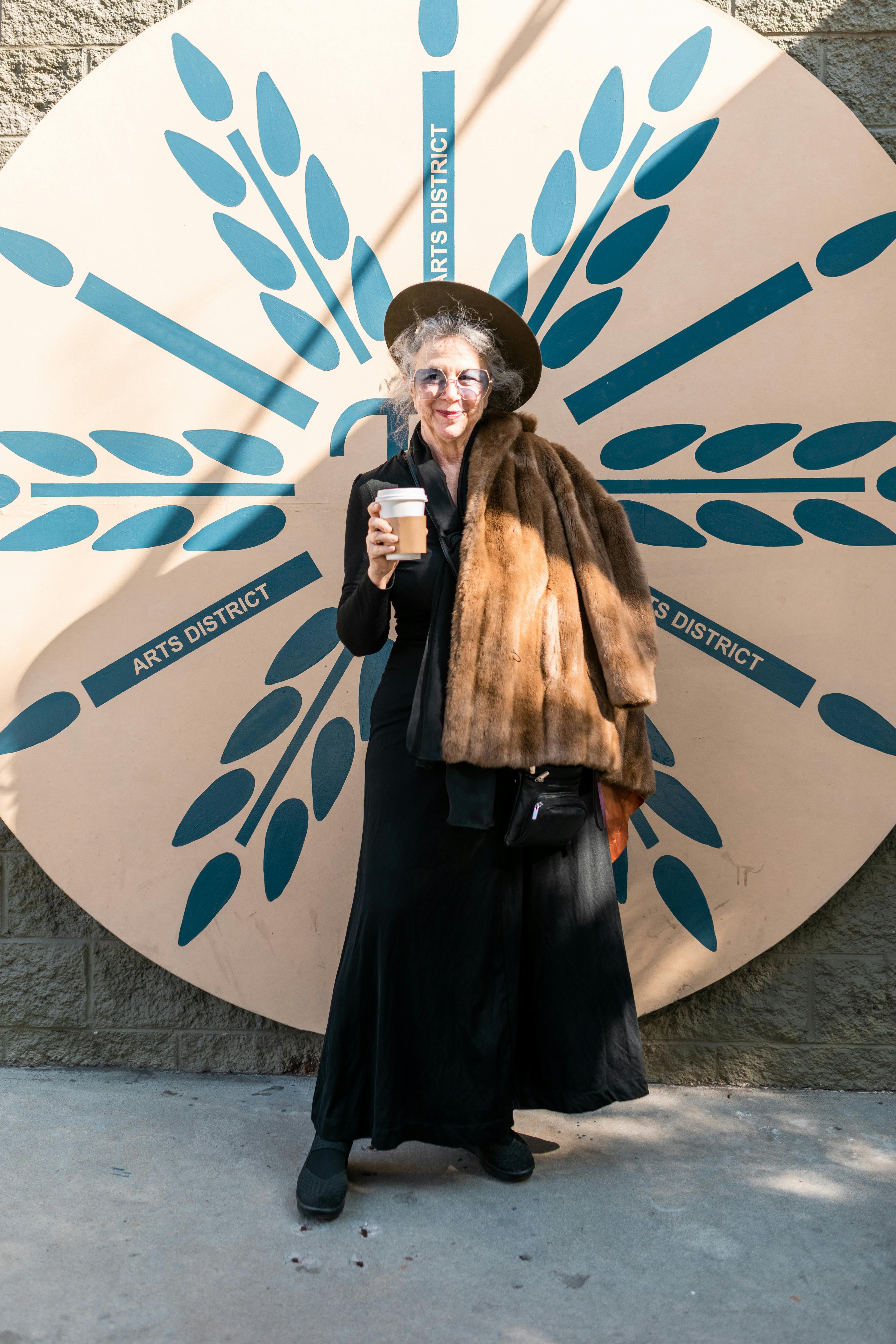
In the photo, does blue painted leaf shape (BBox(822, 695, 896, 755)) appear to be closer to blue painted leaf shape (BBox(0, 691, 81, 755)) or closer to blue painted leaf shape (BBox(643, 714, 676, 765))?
blue painted leaf shape (BBox(643, 714, 676, 765))

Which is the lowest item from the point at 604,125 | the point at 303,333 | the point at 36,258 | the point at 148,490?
the point at 148,490

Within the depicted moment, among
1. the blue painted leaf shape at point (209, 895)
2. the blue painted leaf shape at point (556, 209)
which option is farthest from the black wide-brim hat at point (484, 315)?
the blue painted leaf shape at point (209, 895)

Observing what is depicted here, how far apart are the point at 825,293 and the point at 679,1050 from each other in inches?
76.2

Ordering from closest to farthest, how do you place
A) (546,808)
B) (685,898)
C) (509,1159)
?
(546,808) < (509,1159) < (685,898)

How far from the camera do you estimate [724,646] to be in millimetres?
2576

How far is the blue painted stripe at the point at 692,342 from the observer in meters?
2.52

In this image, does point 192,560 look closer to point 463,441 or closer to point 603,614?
point 463,441

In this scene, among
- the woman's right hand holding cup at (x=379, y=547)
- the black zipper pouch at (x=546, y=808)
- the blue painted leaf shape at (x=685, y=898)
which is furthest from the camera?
the blue painted leaf shape at (x=685, y=898)

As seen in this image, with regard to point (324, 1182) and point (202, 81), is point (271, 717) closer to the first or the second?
point (324, 1182)

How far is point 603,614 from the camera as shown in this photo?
6.36ft

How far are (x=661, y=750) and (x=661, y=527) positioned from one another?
561mm

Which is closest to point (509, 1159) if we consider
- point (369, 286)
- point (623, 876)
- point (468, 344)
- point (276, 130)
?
point (623, 876)

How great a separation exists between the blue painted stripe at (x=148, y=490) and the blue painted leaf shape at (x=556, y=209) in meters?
0.87

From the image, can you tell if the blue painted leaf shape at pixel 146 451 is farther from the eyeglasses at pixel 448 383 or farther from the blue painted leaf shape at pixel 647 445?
the blue painted leaf shape at pixel 647 445
